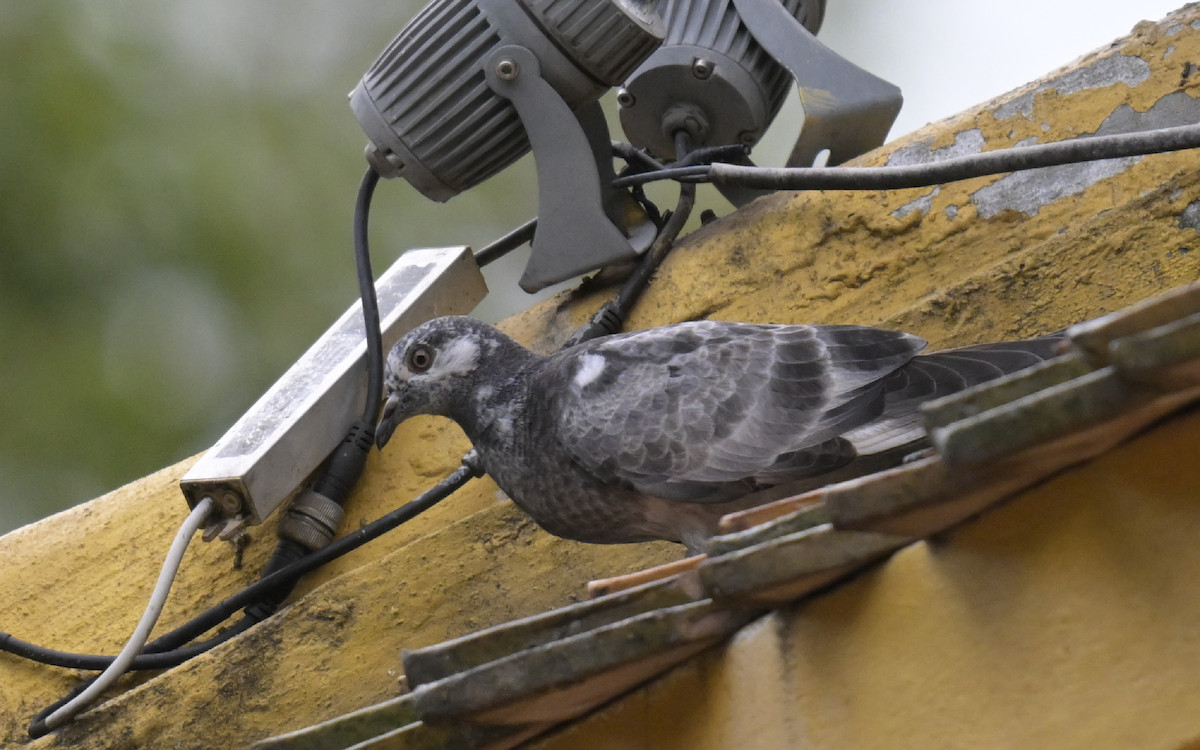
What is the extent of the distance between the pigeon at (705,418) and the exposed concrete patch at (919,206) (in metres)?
0.53

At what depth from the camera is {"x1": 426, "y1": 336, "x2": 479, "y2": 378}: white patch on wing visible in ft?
6.45

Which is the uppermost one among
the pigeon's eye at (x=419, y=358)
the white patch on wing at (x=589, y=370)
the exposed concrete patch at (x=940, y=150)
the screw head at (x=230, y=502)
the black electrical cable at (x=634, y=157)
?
the black electrical cable at (x=634, y=157)

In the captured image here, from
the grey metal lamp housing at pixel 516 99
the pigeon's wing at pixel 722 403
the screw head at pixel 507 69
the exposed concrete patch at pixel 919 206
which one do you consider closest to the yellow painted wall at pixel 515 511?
the exposed concrete patch at pixel 919 206

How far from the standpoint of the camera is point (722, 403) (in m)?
1.66

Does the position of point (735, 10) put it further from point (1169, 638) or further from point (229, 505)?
point (1169, 638)

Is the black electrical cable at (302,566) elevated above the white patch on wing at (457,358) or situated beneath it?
situated beneath

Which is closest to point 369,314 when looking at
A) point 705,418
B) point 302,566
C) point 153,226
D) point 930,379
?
point 302,566

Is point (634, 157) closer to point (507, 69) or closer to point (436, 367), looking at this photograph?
point (507, 69)

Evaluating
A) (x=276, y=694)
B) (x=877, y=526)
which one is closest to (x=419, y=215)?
(x=276, y=694)

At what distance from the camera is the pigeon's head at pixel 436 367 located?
1965 mm

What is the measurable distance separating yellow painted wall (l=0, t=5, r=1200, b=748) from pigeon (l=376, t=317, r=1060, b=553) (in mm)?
355

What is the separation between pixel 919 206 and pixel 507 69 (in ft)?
2.91

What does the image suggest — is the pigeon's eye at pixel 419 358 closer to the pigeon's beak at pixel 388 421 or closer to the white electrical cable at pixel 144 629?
the pigeon's beak at pixel 388 421

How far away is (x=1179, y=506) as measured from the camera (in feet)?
2.56
